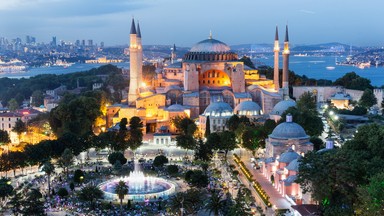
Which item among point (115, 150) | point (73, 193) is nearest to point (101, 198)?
point (73, 193)

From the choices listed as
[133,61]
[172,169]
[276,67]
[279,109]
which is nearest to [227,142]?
[172,169]

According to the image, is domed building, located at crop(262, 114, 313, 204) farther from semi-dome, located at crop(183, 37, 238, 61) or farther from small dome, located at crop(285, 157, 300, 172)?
semi-dome, located at crop(183, 37, 238, 61)

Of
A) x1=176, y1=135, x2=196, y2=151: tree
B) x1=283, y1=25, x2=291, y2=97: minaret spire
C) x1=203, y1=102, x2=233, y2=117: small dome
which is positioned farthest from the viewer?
x1=283, y1=25, x2=291, y2=97: minaret spire

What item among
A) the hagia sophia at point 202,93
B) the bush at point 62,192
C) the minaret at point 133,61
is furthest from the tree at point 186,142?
the minaret at point 133,61

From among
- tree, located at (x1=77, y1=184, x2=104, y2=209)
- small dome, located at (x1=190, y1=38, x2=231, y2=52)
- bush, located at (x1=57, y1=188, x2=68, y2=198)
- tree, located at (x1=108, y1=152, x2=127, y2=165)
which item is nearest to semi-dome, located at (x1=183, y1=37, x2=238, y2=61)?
small dome, located at (x1=190, y1=38, x2=231, y2=52)

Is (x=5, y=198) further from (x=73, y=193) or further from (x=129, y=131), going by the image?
(x=129, y=131)

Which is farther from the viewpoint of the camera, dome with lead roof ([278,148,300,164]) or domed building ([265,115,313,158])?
domed building ([265,115,313,158])

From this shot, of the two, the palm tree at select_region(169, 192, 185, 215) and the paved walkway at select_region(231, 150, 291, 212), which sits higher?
the palm tree at select_region(169, 192, 185, 215)

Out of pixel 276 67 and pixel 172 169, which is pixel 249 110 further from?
pixel 172 169
